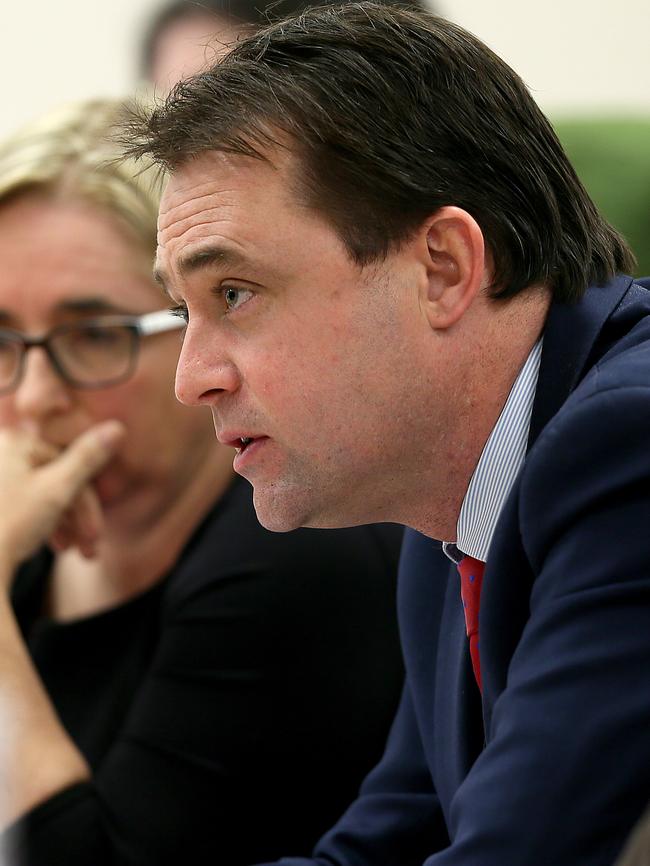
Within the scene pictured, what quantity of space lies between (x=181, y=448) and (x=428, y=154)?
0.77 m

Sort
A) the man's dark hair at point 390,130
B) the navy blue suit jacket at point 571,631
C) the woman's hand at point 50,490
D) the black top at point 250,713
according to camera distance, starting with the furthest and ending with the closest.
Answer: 1. the woman's hand at point 50,490
2. the black top at point 250,713
3. the man's dark hair at point 390,130
4. the navy blue suit jacket at point 571,631

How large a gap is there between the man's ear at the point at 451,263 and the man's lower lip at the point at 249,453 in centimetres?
15

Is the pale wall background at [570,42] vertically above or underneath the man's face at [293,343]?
above

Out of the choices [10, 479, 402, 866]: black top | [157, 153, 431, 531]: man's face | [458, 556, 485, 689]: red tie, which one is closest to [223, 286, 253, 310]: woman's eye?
[157, 153, 431, 531]: man's face

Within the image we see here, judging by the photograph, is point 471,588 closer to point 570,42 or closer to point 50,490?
point 50,490

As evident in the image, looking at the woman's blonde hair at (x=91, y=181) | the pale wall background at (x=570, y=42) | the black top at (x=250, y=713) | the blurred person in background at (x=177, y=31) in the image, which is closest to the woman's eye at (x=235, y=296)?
the black top at (x=250, y=713)

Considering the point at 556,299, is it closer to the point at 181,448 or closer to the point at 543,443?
the point at 543,443

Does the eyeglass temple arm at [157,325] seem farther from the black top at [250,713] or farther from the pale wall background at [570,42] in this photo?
the pale wall background at [570,42]

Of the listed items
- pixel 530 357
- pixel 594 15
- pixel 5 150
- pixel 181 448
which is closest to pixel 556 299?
pixel 530 357

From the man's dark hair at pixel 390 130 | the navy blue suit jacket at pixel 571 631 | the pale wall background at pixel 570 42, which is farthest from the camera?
the pale wall background at pixel 570 42

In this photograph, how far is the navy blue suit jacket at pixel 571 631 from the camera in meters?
0.73

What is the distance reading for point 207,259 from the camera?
92cm

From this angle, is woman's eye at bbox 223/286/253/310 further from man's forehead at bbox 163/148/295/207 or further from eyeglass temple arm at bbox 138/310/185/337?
eyeglass temple arm at bbox 138/310/185/337

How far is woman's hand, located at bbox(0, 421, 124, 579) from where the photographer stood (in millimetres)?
1518
